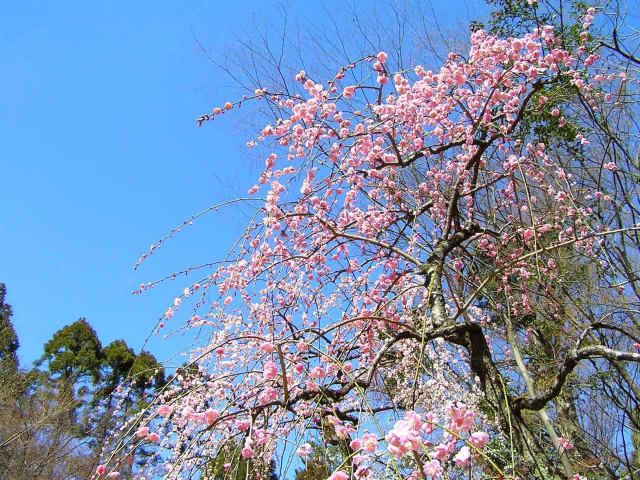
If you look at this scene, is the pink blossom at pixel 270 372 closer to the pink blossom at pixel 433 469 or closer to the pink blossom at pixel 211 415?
the pink blossom at pixel 211 415

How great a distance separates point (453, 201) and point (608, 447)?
4009 mm

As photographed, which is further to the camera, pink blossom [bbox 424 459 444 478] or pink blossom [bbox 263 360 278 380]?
pink blossom [bbox 263 360 278 380]

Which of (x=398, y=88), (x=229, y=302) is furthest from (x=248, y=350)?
(x=398, y=88)

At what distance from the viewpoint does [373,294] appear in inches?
125

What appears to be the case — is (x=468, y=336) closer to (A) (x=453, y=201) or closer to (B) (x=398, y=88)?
(A) (x=453, y=201)

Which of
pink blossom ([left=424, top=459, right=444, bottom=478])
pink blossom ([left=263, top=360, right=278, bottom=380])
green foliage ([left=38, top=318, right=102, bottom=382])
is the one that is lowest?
pink blossom ([left=424, top=459, right=444, bottom=478])

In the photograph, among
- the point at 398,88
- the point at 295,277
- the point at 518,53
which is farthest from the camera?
the point at 295,277

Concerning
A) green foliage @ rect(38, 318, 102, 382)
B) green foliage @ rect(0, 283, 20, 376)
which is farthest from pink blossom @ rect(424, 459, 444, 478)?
green foliage @ rect(38, 318, 102, 382)

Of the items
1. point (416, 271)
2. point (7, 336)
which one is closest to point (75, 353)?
point (7, 336)

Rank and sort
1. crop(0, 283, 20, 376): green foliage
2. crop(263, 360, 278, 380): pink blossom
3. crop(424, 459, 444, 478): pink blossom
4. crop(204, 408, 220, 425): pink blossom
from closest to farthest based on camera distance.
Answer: crop(424, 459, 444, 478): pink blossom, crop(204, 408, 220, 425): pink blossom, crop(263, 360, 278, 380): pink blossom, crop(0, 283, 20, 376): green foliage

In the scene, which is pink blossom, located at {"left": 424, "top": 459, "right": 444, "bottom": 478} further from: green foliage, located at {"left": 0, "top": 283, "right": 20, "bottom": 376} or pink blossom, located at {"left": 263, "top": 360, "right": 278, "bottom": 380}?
green foliage, located at {"left": 0, "top": 283, "right": 20, "bottom": 376}

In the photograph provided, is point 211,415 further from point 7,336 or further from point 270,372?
point 7,336

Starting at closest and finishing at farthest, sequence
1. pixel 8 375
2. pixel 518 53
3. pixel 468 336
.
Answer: pixel 468 336 < pixel 518 53 < pixel 8 375

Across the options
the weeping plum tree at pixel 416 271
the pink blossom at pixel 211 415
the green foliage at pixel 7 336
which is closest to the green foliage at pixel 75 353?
the green foliage at pixel 7 336
